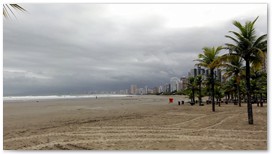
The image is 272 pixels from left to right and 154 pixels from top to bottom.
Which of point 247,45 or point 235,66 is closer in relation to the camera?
point 247,45

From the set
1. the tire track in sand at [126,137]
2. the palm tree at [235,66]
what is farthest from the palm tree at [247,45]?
the tire track in sand at [126,137]

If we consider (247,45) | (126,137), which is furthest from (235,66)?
(126,137)

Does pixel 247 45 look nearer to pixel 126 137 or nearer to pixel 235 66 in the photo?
pixel 235 66

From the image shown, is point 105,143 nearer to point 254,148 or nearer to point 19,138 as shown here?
point 19,138

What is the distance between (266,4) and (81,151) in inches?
265

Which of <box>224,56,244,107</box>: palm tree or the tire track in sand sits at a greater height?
<box>224,56,244,107</box>: palm tree

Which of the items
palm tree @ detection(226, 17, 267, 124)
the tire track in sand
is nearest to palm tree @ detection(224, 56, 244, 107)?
palm tree @ detection(226, 17, 267, 124)

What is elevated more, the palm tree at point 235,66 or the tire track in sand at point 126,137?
the palm tree at point 235,66

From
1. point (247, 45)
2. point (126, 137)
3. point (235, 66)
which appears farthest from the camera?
point (235, 66)

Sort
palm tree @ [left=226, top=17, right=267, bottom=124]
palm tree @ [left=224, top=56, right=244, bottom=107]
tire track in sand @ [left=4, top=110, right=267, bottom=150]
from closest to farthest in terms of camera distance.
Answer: tire track in sand @ [left=4, top=110, right=267, bottom=150] < palm tree @ [left=226, top=17, right=267, bottom=124] < palm tree @ [left=224, top=56, right=244, bottom=107]

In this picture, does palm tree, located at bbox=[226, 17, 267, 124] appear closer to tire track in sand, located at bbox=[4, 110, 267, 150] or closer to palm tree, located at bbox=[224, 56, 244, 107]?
palm tree, located at bbox=[224, 56, 244, 107]

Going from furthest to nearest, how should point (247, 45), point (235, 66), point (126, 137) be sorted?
point (235, 66)
point (247, 45)
point (126, 137)

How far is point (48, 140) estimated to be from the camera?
9.32 m

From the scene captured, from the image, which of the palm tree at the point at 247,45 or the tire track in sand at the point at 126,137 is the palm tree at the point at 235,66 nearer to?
the palm tree at the point at 247,45
